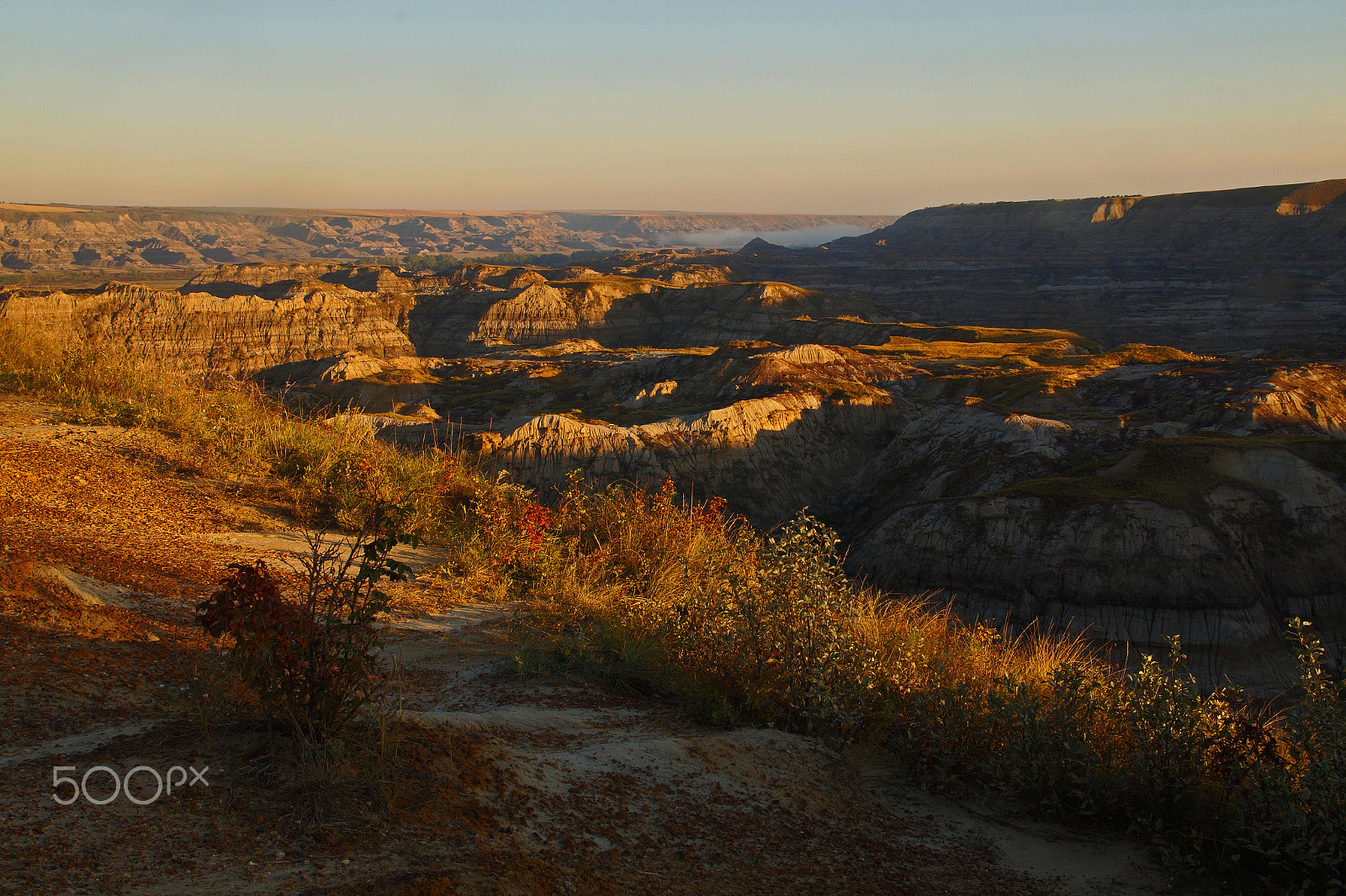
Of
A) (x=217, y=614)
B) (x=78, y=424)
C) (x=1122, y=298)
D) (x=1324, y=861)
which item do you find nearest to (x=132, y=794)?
(x=217, y=614)

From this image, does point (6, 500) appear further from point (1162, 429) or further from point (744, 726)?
point (1162, 429)

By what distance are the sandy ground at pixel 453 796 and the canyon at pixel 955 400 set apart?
618 cm

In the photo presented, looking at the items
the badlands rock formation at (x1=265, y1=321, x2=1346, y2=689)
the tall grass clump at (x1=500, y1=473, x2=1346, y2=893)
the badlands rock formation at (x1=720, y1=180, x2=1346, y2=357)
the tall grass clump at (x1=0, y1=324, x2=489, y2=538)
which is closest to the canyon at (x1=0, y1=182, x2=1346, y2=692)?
the badlands rock formation at (x1=265, y1=321, x2=1346, y2=689)

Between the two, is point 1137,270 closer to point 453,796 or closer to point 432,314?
point 432,314

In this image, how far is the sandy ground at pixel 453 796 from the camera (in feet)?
10.7

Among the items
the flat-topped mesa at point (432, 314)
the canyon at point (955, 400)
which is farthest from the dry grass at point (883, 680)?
the flat-topped mesa at point (432, 314)

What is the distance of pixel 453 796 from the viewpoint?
3.89 meters

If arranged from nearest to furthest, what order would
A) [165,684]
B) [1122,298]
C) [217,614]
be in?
1. [217,614]
2. [165,684]
3. [1122,298]

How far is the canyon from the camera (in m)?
28.0

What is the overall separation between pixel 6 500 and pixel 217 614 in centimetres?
499

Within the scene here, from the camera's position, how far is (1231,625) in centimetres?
2641

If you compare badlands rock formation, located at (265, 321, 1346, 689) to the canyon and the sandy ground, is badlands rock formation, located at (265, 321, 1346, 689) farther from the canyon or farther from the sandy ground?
the sandy ground

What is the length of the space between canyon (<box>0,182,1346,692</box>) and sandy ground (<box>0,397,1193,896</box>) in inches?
243

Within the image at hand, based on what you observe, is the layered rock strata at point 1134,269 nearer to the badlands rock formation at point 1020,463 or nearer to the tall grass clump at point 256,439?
the badlands rock formation at point 1020,463
